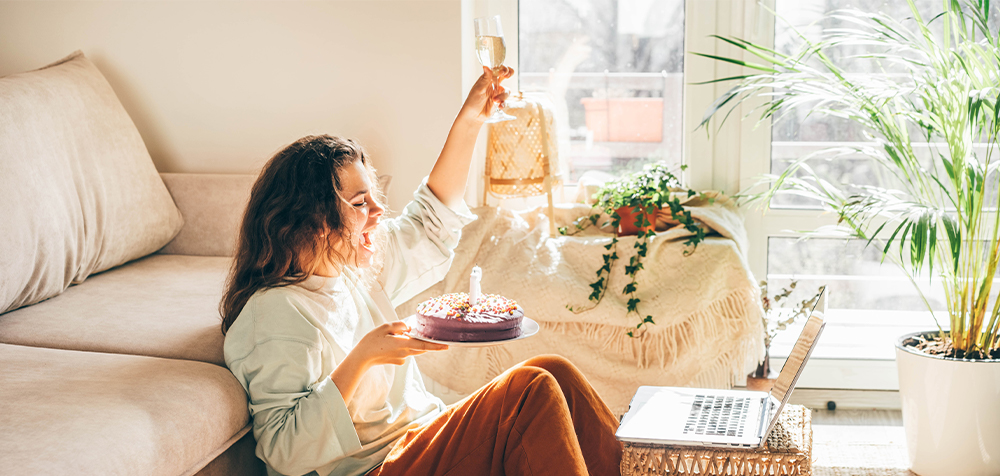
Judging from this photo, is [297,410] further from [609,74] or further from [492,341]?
[609,74]

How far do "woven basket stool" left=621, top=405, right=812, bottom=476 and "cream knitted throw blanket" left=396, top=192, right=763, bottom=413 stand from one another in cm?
71

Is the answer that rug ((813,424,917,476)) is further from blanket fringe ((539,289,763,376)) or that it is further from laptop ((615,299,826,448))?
laptop ((615,299,826,448))

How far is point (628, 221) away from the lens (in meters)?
2.08

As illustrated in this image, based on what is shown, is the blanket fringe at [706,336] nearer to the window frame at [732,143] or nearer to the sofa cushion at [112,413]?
the window frame at [732,143]

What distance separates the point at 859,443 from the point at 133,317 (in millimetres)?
1886

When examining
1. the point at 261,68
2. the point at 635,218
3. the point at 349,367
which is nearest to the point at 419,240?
the point at 349,367

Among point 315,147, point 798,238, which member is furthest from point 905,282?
point 315,147

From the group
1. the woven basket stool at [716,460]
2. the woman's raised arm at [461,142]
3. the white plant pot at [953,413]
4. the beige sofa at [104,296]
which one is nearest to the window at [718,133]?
the white plant pot at [953,413]

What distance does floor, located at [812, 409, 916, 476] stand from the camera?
6.29ft

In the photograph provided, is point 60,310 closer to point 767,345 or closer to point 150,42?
point 150,42

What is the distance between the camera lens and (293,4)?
2.28 metres

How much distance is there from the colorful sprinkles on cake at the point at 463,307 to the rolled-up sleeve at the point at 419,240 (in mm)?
274

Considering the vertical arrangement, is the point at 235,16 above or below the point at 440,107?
above

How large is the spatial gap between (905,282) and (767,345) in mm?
617
